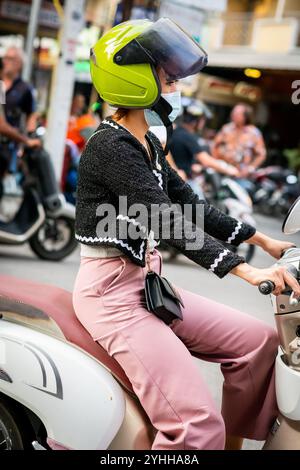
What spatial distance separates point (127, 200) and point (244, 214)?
6344 mm

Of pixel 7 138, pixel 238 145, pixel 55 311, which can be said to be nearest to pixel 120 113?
pixel 55 311

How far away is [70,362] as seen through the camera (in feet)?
7.32

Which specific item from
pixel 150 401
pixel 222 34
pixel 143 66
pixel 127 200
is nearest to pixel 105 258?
pixel 127 200

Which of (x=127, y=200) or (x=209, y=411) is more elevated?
(x=127, y=200)

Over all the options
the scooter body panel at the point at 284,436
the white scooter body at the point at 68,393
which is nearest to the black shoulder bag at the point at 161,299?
the white scooter body at the point at 68,393

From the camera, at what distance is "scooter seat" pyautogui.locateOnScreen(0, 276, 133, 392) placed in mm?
2328

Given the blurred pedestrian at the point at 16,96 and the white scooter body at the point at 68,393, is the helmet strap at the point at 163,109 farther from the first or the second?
the blurred pedestrian at the point at 16,96

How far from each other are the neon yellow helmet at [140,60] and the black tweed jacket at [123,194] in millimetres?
121

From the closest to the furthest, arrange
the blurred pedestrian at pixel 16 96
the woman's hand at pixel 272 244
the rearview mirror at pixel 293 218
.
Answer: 1. the rearview mirror at pixel 293 218
2. the woman's hand at pixel 272 244
3. the blurred pedestrian at pixel 16 96

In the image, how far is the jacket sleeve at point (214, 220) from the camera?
2.66m

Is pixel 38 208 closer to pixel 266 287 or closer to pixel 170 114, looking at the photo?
pixel 170 114

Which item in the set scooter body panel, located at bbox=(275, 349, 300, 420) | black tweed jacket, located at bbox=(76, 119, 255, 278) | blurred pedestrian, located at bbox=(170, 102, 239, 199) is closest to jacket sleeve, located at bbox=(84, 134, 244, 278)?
black tweed jacket, located at bbox=(76, 119, 255, 278)

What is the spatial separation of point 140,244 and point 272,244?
0.57 meters
